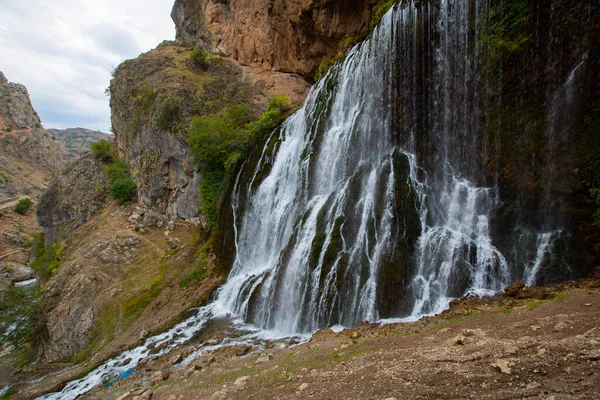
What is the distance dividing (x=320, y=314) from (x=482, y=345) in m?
6.67

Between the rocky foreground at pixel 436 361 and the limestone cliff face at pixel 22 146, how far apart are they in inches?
2574

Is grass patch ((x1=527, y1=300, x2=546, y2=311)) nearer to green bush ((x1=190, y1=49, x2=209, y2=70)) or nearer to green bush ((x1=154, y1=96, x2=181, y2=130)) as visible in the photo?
green bush ((x1=154, y1=96, x2=181, y2=130))

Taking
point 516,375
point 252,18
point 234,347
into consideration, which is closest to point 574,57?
point 516,375

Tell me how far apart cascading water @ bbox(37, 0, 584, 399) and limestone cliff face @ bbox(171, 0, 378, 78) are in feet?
20.4

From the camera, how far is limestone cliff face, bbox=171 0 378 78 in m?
20.8

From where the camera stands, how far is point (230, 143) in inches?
835

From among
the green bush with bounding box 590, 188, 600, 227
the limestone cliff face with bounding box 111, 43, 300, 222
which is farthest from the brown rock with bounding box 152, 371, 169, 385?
the green bush with bounding box 590, 188, 600, 227

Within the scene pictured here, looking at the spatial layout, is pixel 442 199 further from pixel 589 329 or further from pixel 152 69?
pixel 152 69

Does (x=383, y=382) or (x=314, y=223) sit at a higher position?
(x=314, y=223)

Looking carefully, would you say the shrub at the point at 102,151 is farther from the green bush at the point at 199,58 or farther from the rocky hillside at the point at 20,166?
the rocky hillside at the point at 20,166

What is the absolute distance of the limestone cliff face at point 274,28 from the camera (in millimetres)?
20844

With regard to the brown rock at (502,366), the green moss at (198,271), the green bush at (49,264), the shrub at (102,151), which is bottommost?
the green bush at (49,264)

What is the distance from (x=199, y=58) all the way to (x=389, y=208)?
25.9 meters

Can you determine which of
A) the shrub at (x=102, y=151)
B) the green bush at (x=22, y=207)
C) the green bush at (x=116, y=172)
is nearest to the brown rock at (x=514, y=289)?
the green bush at (x=116, y=172)
